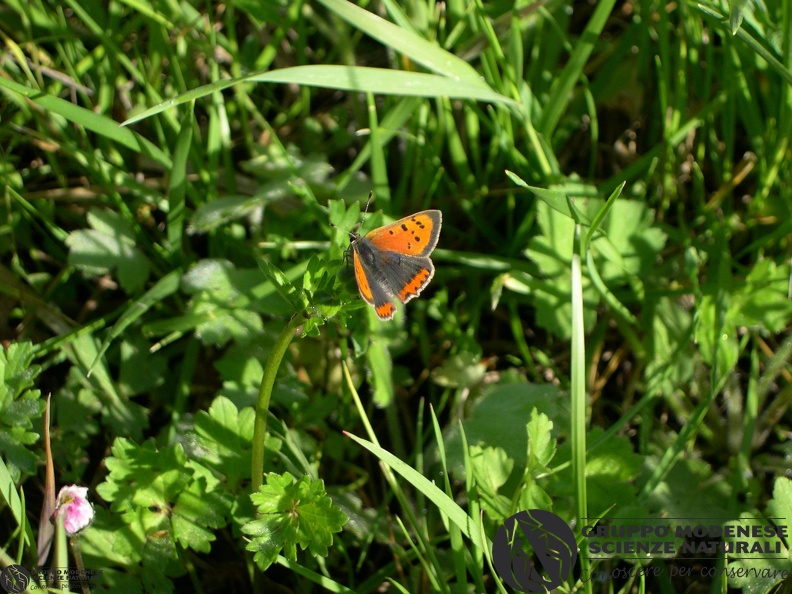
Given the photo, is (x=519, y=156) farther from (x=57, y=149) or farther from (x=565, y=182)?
(x=57, y=149)

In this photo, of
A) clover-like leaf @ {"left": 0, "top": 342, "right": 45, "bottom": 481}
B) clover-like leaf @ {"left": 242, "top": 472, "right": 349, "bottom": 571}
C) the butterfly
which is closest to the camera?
clover-like leaf @ {"left": 242, "top": 472, "right": 349, "bottom": 571}

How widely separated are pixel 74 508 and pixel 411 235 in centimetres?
141

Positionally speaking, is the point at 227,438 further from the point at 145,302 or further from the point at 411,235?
the point at 411,235

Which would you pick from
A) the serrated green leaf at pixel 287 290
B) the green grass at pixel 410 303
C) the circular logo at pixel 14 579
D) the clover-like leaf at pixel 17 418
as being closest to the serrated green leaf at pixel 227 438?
the green grass at pixel 410 303

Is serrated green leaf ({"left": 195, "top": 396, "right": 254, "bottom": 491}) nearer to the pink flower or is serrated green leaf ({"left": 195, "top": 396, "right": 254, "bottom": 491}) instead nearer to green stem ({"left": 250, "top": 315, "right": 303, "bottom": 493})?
green stem ({"left": 250, "top": 315, "right": 303, "bottom": 493})

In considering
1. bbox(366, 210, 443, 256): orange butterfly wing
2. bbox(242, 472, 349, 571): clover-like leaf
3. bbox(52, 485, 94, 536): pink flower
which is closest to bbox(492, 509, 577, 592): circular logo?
bbox(242, 472, 349, 571): clover-like leaf

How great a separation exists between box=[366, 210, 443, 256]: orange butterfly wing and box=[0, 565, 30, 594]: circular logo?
1.51 metres

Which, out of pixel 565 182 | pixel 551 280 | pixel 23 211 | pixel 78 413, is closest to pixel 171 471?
pixel 78 413

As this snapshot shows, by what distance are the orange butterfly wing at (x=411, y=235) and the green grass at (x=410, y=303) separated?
14 cm

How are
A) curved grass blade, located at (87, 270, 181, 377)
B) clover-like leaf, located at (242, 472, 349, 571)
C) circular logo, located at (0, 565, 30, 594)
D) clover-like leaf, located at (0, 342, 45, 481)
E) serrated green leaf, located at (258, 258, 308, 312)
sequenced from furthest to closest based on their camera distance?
curved grass blade, located at (87, 270, 181, 377) < clover-like leaf, located at (0, 342, 45, 481) < clover-like leaf, located at (242, 472, 349, 571) < circular logo, located at (0, 565, 30, 594) < serrated green leaf, located at (258, 258, 308, 312)

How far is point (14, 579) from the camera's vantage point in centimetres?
203

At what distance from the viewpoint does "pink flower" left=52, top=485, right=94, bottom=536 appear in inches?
85.0

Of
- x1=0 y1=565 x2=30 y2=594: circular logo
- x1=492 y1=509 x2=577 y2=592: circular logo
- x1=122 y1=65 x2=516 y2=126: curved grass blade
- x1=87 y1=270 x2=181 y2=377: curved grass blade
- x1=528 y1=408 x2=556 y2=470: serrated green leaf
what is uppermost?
x1=122 y1=65 x2=516 y2=126: curved grass blade

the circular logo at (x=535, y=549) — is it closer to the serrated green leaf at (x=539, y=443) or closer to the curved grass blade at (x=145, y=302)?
the serrated green leaf at (x=539, y=443)
